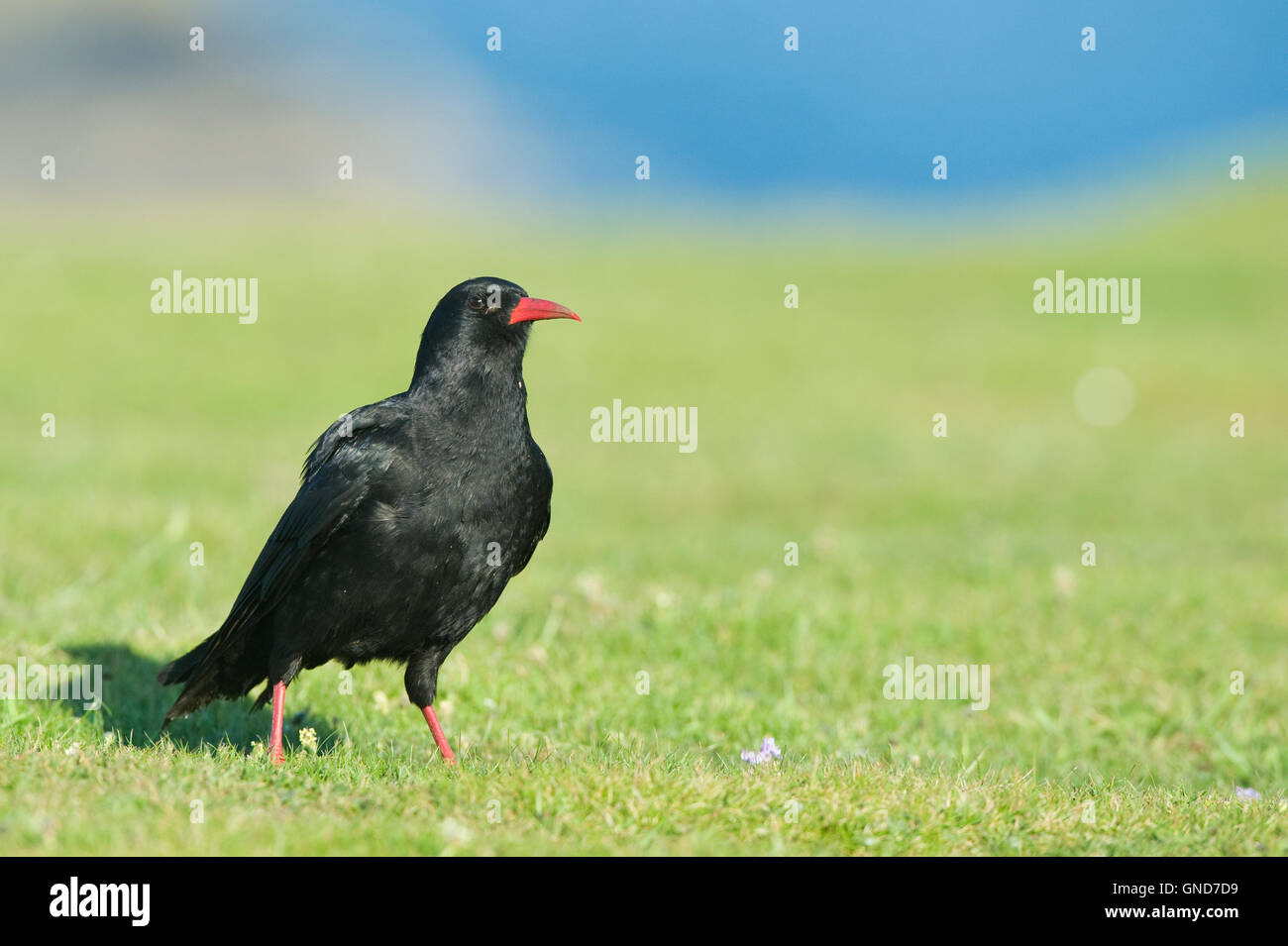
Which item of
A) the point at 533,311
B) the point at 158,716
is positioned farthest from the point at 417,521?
the point at 158,716

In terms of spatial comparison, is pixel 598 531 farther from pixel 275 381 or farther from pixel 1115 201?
pixel 1115 201

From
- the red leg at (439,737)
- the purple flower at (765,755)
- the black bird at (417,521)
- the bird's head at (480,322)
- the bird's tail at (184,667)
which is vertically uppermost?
the bird's head at (480,322)

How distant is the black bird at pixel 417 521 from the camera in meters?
6.06

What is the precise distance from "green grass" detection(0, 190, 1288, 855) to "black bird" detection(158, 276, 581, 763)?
0.55 meters

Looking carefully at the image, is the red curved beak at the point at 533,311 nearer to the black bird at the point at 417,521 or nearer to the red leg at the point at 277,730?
the black bird at the point at 417,521

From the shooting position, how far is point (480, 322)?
253 inches

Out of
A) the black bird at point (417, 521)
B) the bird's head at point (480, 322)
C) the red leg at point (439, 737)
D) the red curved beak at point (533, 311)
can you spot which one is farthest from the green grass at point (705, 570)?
the red curved beak at point (533, 311)

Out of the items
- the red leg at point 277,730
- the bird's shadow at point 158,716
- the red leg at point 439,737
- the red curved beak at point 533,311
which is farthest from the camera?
the bird's shadow at point 158,716

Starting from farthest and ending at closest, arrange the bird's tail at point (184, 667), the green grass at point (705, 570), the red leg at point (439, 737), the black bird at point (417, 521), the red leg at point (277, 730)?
the bird's tail at point (184, 667) < the red leg at point (439, 737) < the black bird at point (417, 521) < the red leg at point (277, 730) < the green grass at point (705, 570)

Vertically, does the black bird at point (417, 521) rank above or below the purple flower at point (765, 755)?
above

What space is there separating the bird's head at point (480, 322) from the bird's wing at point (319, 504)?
0.40 meters

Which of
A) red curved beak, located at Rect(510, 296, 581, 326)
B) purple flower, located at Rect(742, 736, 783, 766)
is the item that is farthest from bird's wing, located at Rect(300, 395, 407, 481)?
purple flower, located at Rect(742, 736, 783, 766)
